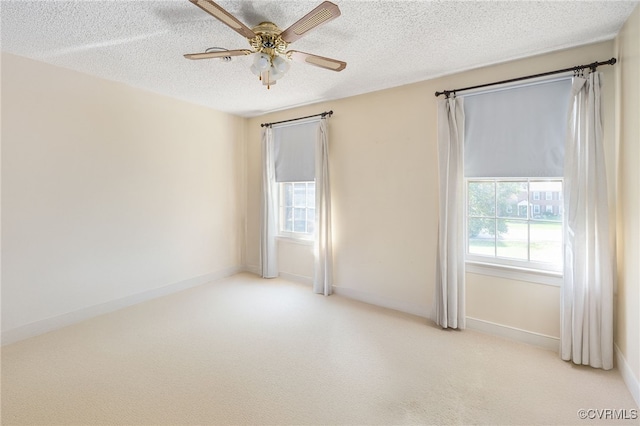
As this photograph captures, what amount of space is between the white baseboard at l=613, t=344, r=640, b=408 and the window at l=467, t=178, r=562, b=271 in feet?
2.36

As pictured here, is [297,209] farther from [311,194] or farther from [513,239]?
[513,239]

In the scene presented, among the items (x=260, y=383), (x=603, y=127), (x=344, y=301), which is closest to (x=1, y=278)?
(x=260, y=383)

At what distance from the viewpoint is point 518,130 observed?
8.68ft

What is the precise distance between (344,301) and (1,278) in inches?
134

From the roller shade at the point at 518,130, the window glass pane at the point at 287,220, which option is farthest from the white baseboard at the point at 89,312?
the roller shade at the point at 518,130

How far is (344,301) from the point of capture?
145 inches

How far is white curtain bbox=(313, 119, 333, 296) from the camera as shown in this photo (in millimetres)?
3863

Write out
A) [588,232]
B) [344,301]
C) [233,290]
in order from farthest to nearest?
[233,290] < [344,301] < [588,232]

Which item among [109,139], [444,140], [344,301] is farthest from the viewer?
[344,301]

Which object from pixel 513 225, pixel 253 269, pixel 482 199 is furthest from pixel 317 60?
pixel 253 269

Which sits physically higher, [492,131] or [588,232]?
[492,131]

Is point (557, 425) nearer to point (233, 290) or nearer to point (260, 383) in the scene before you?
point (260, 383)

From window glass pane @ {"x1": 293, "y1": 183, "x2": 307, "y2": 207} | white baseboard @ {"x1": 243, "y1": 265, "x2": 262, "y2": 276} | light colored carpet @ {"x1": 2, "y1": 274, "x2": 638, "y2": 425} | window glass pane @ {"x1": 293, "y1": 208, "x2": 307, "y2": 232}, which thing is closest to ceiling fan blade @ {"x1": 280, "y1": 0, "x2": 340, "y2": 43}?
light colored carpet @ {"x1": 2, "y1": 274, "x2": 638, "y2": 425}

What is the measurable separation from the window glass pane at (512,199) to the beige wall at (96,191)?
3810 mm
